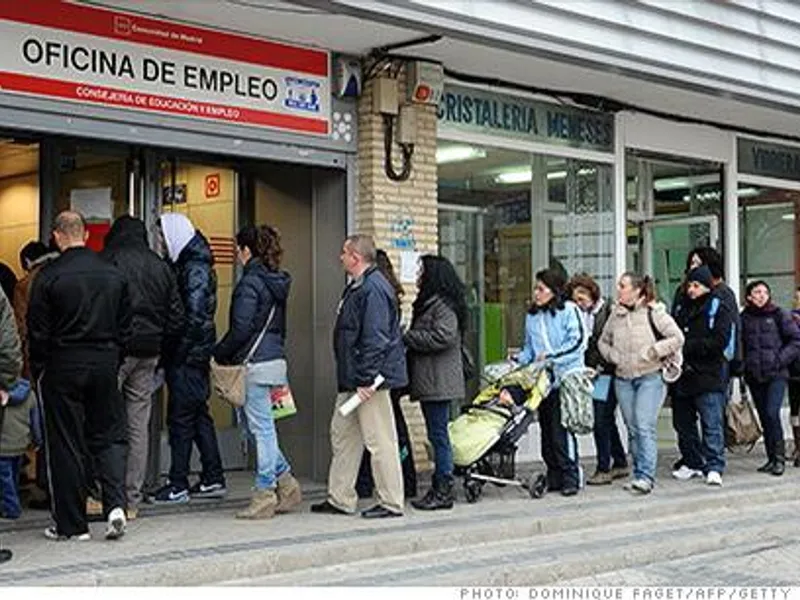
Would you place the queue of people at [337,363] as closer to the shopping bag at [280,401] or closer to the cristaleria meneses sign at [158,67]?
the shopping bag at [280,401]

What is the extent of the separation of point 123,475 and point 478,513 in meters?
2.56

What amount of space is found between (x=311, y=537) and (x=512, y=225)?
5214 millimetres

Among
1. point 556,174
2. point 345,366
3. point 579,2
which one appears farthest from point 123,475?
point 556,174

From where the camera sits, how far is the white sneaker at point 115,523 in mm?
7633

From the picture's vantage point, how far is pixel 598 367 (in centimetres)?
1062

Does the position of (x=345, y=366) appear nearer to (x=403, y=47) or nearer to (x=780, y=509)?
(x=403, y=47)

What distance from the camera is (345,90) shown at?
10289mm

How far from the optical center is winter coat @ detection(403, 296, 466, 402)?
9.00 metres

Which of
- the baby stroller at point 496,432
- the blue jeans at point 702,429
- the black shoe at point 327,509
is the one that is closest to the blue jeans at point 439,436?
the baby stroller at point 496,432

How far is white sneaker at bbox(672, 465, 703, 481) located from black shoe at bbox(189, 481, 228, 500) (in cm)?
407

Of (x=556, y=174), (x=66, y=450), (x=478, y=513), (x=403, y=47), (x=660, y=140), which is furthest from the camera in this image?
(x=660, y=140)

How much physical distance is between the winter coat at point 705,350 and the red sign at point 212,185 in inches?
161

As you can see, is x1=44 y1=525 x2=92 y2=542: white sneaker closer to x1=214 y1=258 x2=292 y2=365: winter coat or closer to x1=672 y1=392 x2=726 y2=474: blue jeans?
x1=214 y1=258 x2=292 y2=365: winter coat

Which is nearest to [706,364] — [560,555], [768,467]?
[768,467]
